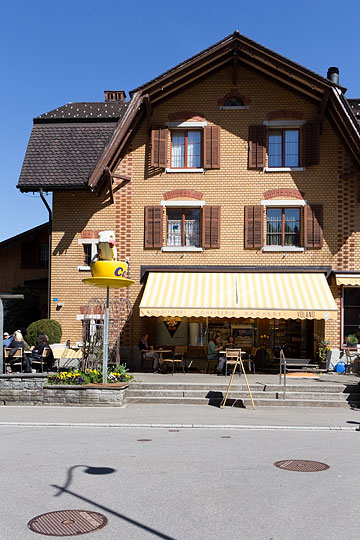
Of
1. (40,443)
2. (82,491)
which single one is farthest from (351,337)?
(82,491)

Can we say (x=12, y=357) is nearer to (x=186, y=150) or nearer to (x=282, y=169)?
(x=186, y=150)

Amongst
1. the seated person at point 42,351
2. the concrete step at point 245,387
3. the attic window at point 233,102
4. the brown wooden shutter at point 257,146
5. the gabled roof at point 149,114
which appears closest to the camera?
the concrete step at point 245,387

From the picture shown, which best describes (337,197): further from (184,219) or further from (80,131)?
(80,131)

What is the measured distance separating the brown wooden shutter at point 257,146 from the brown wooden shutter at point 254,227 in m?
1.53

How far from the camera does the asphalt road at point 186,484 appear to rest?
6359 mm

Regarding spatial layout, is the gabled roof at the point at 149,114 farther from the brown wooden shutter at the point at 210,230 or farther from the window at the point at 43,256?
the window at the point at 43,256

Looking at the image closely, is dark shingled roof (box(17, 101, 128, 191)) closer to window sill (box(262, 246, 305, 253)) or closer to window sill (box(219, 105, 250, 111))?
window sill (box(219, 105, 250, 111))

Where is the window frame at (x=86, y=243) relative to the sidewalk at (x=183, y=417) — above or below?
above

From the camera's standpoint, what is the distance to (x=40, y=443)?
11023 mm

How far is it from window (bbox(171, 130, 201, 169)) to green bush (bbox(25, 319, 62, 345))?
7028 millimetres

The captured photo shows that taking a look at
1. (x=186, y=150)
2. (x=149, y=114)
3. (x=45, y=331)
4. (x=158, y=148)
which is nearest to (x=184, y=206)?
(x=186, y=150)

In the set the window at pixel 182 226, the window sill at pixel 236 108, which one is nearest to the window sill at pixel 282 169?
the window at pixel 182 226

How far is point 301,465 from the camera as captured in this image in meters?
9.27

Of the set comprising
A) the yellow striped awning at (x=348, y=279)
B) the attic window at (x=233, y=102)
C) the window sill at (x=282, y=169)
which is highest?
the attic window at (x=233, y=102)
